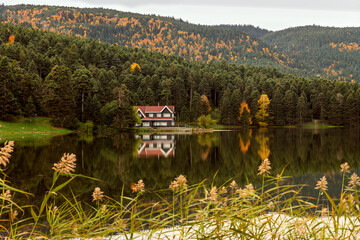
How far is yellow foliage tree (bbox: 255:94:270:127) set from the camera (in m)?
98.6

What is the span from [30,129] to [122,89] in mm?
23866

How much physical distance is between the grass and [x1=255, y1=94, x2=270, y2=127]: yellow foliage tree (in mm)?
61020

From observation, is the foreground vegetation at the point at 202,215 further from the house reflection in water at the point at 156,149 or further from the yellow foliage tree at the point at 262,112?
the yellow foliage tree at the point at 262,112

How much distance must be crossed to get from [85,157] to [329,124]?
320 feet

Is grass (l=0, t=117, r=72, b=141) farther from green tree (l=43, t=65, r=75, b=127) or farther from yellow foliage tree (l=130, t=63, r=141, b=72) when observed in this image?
yellow foliage tree (l=130, t=63, r=141, b=72)

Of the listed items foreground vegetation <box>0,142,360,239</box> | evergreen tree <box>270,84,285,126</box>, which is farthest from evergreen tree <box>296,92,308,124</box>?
foreground vegetation <box>0,142,360,239</box>

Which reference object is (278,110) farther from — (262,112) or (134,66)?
(134,66)

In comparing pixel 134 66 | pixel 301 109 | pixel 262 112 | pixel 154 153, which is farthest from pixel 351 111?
pixel 154 153

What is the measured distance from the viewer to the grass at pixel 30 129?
167ft

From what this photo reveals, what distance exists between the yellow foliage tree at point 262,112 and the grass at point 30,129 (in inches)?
2402

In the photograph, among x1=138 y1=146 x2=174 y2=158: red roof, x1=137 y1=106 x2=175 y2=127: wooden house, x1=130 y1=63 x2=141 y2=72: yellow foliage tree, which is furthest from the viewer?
x1=130 y1=63 x2=141 y2=72: yellow foliage tree

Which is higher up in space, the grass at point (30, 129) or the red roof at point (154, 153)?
the red roof at point (154, 153)

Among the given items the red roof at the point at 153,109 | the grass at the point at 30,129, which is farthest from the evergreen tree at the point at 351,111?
the grass at the point at 30,129

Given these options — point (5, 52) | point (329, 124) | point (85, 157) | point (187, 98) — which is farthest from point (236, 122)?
point (85, 157)
